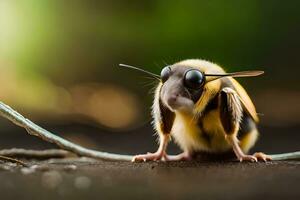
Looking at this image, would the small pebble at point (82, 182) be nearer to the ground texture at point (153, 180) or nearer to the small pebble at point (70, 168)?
the ground texture at point (153, 180)

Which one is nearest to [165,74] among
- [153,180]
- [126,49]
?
[153,180]

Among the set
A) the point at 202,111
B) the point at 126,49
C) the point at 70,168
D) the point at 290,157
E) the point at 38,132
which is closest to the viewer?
the point at 70,168

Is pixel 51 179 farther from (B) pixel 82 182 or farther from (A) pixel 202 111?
(A) pixel 202 111

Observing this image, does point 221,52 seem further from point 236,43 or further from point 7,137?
point 7,137

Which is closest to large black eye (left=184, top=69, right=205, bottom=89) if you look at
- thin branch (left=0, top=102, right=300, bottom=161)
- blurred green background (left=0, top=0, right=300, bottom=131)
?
thin branch (left=0, top=102, right=300, bottom=161)

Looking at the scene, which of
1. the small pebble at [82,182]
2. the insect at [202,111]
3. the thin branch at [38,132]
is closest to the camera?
the small pebble at [82,182]

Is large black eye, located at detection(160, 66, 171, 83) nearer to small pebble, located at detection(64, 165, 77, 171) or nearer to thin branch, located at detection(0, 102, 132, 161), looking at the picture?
thin branch, located at detection(0, 102, 132, 161)

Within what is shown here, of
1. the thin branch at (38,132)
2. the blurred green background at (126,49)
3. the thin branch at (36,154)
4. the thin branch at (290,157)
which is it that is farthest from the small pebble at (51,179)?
the blurred green background at (126,49)
